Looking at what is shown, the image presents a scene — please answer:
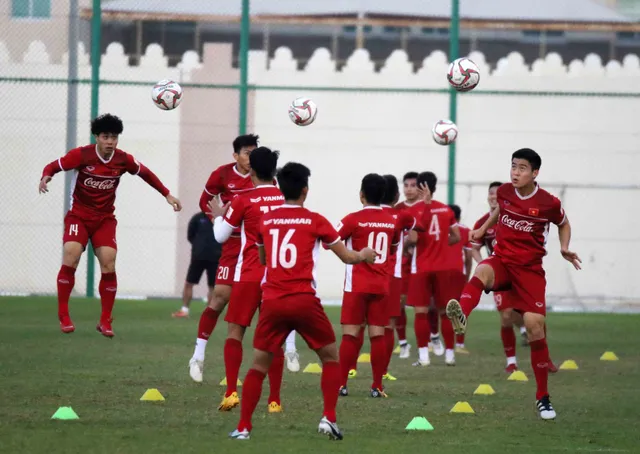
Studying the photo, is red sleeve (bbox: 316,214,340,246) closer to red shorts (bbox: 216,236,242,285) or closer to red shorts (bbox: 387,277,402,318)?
red shorts (bbox: 216,236,242,285)

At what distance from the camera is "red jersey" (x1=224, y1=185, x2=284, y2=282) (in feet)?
31.2

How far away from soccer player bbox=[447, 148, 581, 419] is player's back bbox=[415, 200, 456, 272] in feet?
14.9

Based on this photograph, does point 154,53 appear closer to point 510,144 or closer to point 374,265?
point 510,144

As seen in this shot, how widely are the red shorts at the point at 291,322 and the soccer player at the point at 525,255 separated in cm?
218

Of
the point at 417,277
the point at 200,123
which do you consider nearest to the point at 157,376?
the point at 417,277

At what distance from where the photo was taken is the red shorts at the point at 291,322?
8352 millimetres

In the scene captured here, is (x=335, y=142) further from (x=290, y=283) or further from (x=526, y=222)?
(x=290, y=283)

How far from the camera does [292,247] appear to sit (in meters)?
8.41

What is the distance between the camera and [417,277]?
15242mm

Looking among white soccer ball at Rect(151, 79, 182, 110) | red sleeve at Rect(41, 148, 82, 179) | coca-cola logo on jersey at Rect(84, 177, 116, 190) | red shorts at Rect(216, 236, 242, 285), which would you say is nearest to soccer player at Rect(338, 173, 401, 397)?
red shorts at Rect(216, 236, 242, 285)

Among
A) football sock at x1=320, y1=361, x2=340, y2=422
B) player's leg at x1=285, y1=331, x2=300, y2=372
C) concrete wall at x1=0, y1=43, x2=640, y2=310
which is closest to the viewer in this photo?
football sock at x1=320, y1=361, x2=340, y2=422

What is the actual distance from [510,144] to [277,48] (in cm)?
541

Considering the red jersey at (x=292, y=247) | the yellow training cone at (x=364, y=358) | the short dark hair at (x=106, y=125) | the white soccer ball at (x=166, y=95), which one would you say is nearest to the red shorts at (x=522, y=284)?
the red jersey at (x=292, y=247)

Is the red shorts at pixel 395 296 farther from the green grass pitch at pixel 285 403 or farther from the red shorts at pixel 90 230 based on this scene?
the red shorts at pixel 90 230
